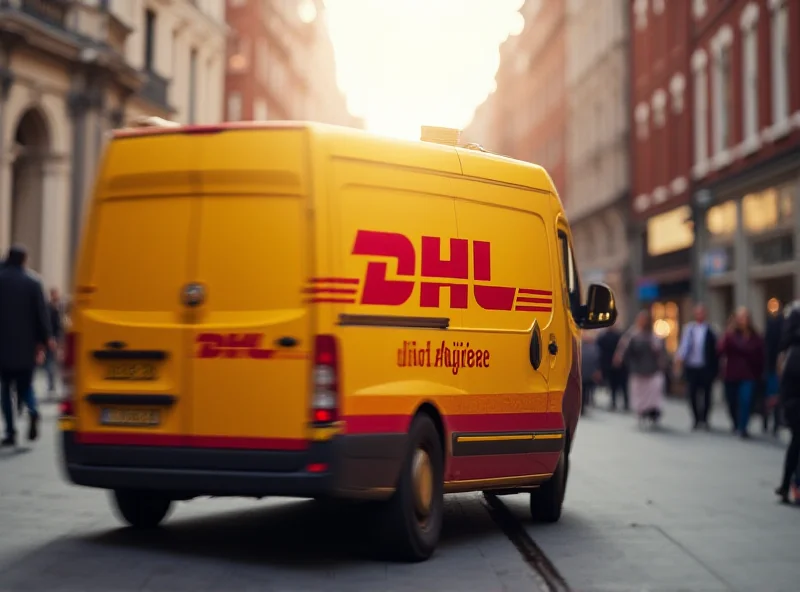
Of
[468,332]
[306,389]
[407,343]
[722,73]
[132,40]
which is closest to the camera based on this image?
[306,389]

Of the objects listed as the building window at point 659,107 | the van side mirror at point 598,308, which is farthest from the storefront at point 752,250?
the van side mirror at point 598,308

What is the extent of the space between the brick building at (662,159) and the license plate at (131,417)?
27.5m

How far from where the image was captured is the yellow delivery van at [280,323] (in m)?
7.45

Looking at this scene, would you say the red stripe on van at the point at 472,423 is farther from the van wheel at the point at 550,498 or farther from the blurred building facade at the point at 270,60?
the blurred building facade at the point at 270,60

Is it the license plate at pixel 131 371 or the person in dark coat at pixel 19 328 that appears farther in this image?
the person in dark coat at pixel 19 328

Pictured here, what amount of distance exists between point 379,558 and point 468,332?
4.71ft

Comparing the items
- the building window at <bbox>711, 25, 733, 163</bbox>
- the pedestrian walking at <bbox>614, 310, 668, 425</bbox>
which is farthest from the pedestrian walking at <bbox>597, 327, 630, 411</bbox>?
the building window at <bbox>711, 25, 733, 163</bbox>

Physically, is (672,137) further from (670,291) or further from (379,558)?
(379,558)

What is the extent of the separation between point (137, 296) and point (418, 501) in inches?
75.4

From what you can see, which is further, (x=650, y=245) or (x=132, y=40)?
(x=650, y=245)

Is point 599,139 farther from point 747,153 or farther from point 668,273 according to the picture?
point 747,153

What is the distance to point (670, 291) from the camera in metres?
39.2

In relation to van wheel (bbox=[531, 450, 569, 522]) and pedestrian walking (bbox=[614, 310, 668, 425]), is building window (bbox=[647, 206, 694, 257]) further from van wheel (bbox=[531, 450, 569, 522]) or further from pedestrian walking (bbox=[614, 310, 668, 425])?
van wheel (bbox=[531, 450, 569, 522])

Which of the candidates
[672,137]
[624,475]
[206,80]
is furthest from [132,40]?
[624,475]
